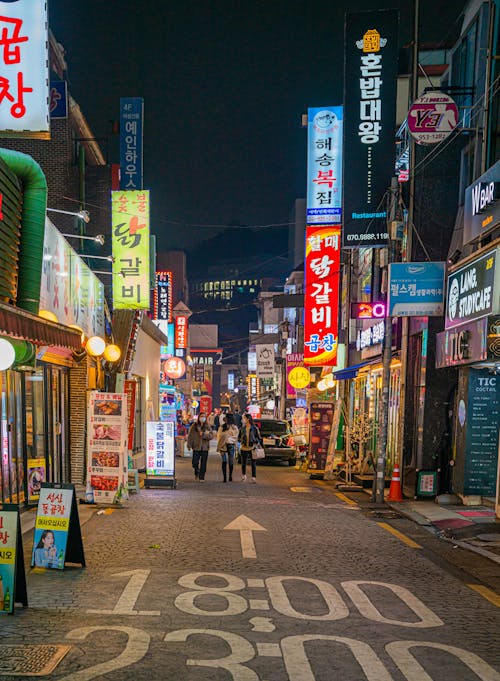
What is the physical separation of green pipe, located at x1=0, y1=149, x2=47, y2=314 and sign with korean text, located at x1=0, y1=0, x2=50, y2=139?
2157mm

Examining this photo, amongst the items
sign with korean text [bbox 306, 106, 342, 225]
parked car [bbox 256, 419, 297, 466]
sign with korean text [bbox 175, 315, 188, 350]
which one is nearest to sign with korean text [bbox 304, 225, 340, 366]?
sign with korean text [bbox 306, 106, 342, 225]

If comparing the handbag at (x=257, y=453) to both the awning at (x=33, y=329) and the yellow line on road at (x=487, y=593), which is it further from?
the yellow line on road at (x=487, y=593)

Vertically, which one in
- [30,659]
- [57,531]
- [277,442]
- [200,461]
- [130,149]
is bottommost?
[277,442]

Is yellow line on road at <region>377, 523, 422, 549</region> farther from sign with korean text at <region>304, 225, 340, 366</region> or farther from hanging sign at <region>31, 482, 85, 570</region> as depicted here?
sign with korean text at <region>304, 225, 340, 366</region>

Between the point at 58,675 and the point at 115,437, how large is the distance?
26.7 ft

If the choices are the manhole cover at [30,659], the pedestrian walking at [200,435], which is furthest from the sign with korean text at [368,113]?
the manhole cover at [30,659]

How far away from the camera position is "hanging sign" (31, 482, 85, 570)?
758 cm

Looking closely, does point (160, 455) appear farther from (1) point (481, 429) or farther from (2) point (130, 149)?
(2) point (130, 149)

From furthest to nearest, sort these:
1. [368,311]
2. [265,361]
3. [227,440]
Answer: [265,361] → [368,311] → [227,440]

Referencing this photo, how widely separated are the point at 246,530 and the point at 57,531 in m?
3.79

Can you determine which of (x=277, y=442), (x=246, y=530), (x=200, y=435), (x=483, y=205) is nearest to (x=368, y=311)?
(x=200, y=435)

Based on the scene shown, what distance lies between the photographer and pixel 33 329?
8773mm

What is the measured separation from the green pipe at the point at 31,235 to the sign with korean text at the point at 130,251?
743 cm

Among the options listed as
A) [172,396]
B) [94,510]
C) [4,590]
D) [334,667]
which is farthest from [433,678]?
[172,396]
